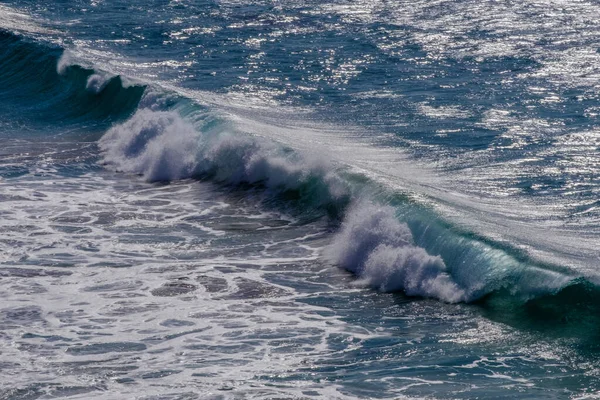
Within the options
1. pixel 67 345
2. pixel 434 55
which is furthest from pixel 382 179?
pixel 434 55

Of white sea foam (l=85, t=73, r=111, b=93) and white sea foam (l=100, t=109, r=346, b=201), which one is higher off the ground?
white sea foam (l=85, t=73, r=111, b=93)

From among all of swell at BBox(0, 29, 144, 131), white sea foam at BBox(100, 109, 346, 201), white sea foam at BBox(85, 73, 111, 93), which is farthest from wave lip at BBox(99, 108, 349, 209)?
white sea foam at BBox(85, 73, 111, 93)

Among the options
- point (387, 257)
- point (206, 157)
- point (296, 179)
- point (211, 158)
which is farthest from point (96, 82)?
point (387, 257)

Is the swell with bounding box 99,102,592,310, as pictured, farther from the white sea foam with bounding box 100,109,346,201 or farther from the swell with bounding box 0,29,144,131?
the swell with bounding box 0,29,144,131

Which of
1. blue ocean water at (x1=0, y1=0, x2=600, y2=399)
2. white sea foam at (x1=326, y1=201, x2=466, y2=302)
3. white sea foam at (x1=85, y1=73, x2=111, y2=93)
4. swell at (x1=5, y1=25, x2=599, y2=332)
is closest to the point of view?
blue ocean water at (x1=0, y1=0, x2=600, y2=399)

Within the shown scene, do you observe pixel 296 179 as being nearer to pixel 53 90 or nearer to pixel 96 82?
pixel 96 82

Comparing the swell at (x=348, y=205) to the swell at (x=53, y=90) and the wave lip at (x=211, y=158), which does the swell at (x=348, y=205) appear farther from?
the swell at (x=53, y=90)
